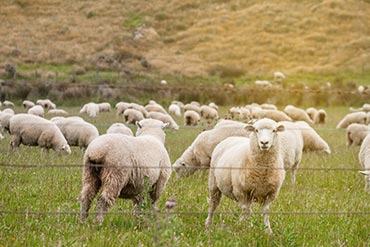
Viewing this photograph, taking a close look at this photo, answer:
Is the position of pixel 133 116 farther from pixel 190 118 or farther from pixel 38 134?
pixel 38 134

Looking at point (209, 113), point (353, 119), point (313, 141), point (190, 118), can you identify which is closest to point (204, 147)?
point (313, 141)

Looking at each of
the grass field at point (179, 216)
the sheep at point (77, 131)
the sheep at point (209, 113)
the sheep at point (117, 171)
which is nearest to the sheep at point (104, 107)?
the sheep at point (209, 113)

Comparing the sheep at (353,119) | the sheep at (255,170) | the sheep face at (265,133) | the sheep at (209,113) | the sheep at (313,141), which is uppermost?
the sheep face at (265,133)

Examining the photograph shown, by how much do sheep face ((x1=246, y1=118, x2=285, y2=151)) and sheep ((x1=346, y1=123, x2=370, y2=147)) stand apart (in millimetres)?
12298

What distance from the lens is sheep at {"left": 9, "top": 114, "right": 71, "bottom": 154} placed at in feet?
45.1

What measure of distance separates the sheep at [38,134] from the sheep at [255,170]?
6775mm

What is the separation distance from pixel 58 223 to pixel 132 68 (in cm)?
4359

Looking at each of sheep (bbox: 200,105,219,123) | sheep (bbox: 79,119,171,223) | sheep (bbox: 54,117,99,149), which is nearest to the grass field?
sheep (bbox: 79,119,171,223)

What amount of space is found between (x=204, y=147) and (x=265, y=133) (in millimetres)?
4369

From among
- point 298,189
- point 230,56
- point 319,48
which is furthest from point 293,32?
point 298,189

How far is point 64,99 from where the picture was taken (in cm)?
3384

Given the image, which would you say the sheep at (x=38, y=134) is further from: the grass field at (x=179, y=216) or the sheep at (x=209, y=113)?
the sheep at (x=209, y=113)

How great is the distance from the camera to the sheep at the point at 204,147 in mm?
11297

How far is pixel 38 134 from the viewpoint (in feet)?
45.3
